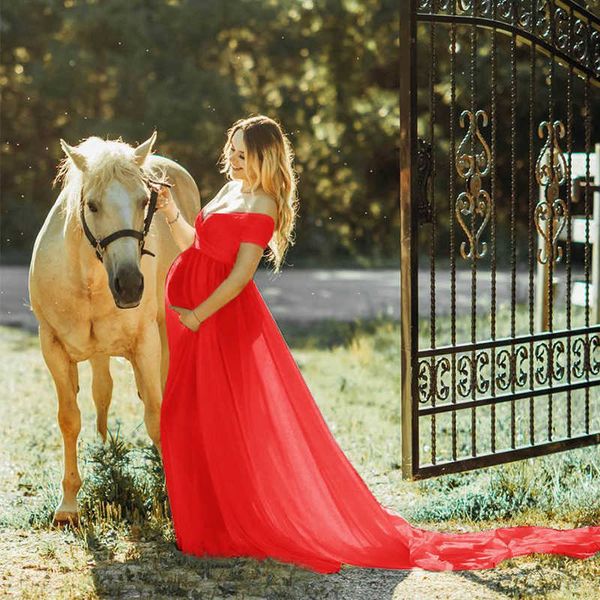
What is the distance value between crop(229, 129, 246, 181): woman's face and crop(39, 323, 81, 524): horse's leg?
1.39 m

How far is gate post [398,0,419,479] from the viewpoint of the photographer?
4.79m

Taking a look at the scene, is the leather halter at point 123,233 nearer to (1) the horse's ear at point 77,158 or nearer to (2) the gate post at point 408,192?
(1) the horse's ear at point 77,158

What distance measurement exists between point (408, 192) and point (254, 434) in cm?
138

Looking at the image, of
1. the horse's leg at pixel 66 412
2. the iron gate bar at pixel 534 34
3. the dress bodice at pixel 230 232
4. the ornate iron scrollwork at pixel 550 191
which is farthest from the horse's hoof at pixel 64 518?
the iron gate bar at pixel 534 34

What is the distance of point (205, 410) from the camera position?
14.6 feet

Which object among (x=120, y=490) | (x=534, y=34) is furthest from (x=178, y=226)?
(x=534, y=34)

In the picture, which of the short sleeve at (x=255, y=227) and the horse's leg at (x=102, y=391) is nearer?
the short sleeve at (x=255, y=227)

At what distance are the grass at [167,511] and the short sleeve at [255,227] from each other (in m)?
1.38

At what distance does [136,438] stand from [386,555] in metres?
3.06

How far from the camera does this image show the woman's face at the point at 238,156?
439cm

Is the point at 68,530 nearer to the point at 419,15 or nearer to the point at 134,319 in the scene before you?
the point at 134,319

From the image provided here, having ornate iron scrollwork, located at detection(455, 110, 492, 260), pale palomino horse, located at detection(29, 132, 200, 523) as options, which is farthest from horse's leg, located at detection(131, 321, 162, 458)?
ornate iron scrollwork, located at detection(455, 110, 492, 260)

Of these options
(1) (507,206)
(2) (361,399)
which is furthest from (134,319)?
(1) (507,206)

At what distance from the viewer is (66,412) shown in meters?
5.24
